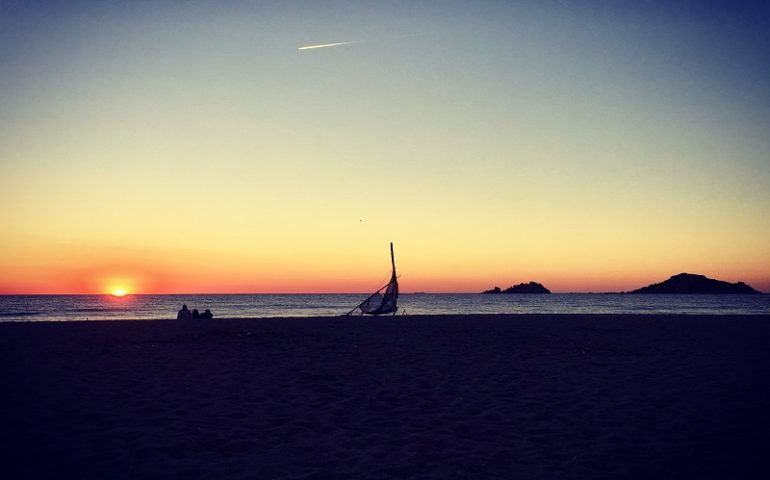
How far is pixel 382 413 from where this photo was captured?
25.8 feet

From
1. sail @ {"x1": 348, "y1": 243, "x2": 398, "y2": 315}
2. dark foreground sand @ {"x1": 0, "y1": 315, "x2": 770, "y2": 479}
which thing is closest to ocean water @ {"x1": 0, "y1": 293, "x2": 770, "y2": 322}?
sail @ {"x1": 348, "y1": 243, "x2": 398, "y2": 315}

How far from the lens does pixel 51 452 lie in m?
5.96

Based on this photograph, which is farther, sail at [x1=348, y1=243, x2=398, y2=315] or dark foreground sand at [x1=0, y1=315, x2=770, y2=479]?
sail at [x1=348, y1=243, x2=398, y2=315]

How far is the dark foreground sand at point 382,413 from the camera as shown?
5.67m

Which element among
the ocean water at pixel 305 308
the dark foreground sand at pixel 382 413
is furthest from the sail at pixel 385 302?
the dark foreground sand at pixel 382 413

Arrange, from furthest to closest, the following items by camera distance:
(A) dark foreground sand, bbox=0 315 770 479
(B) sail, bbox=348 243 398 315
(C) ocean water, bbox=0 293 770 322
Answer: (C) ocean water, bbox=0 293 770 322, (B) sail, bbox=348 243 398 315, (A) dark foreground sand, bbox=0 315 770 479

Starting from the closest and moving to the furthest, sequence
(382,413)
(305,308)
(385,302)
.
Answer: (382,413), (385,302), (305,308)

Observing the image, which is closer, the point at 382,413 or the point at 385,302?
the point at 382,413

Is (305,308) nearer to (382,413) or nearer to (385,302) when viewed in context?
(385,302)

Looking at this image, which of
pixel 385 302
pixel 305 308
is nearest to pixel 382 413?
pixel 385 302

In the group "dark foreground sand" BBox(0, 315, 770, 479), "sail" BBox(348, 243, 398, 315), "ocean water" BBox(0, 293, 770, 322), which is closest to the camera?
"dark foreground sand" BBox(0, 315, 770, 479)

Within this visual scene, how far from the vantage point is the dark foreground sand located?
5672 millimetres

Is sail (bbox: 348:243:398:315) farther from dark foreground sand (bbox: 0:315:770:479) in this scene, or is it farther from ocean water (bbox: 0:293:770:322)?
dark foreground sand (bbox: 0:315:770:479)

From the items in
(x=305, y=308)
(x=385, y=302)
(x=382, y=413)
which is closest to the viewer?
(x=382, y=413)
